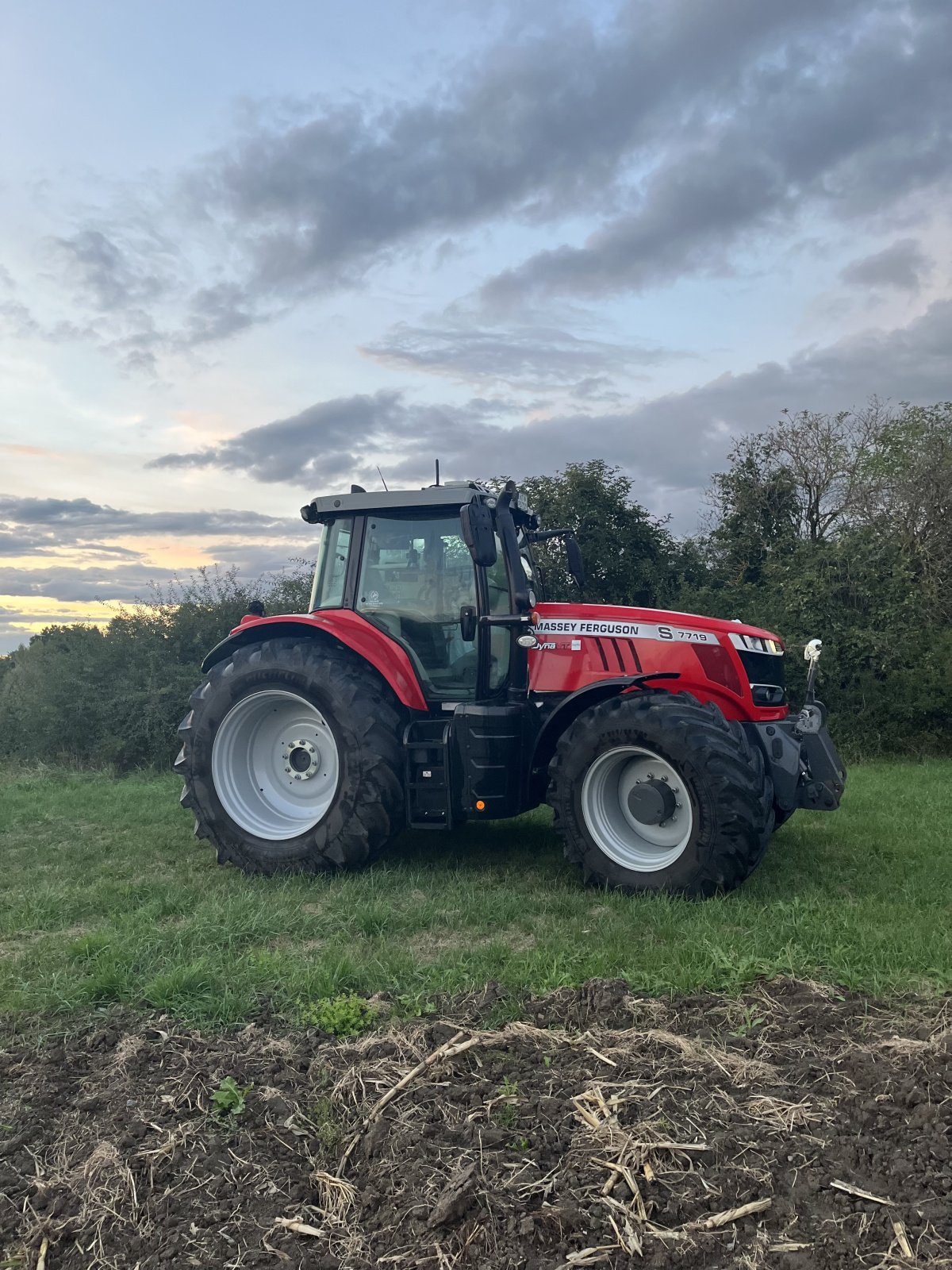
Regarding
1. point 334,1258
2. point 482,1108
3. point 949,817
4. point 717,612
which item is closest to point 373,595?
point 482,1108

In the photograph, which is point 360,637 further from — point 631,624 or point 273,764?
point 631,624

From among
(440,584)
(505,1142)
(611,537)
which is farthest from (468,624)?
(611,537)

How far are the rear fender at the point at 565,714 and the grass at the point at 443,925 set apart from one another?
24.3 inches

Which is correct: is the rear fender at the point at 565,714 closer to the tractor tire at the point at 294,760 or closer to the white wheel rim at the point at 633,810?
the white wheel rim at the point at 633,810

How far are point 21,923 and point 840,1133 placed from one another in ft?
14.0

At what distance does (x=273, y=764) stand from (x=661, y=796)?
2.68 meters

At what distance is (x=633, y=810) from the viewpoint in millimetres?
5227

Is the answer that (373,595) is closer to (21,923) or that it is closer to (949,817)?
(21,923)

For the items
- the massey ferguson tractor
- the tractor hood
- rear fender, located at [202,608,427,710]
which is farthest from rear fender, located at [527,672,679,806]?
rear fender, located at [202,608,427,710]

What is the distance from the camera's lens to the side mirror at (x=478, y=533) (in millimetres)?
5359

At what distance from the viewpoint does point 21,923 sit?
497 centimetres

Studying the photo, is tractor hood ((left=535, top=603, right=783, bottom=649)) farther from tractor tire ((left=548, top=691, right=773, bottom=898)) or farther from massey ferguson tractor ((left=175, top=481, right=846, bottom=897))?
tractor tire ((left=548, top=691, right=773, bottom=898))

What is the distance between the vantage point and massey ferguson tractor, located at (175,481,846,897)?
5.15 metres

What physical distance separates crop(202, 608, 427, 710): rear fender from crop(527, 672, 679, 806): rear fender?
831 millimetres
